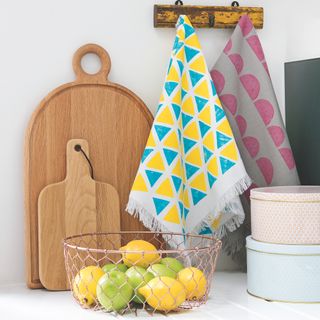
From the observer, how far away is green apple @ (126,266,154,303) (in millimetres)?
1224

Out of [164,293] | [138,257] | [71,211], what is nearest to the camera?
[164,293]

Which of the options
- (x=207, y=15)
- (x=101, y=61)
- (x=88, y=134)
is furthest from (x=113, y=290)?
(x=207, y=15)

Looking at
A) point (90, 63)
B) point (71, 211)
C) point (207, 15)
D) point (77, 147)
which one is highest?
point (207, 15)

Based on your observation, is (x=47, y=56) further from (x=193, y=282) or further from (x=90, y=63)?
(x=193, y=282)

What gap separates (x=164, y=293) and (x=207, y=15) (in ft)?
2.12

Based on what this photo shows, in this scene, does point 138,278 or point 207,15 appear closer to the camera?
point 138,278

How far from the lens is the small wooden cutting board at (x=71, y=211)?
142 centimetres

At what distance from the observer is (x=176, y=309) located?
1246mm

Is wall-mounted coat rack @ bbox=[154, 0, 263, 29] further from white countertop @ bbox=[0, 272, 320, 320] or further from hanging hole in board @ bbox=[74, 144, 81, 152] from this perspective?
white countertop @ bbox=[0, 272, 320, 320]

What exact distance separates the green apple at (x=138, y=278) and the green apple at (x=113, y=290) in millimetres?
12

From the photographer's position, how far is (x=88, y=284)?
48.8 inches

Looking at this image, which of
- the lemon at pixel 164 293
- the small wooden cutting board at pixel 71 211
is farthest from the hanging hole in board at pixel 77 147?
the lemon at pixel 164 293

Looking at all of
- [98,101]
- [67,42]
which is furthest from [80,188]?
[67,42]

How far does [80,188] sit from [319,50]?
0.64m
